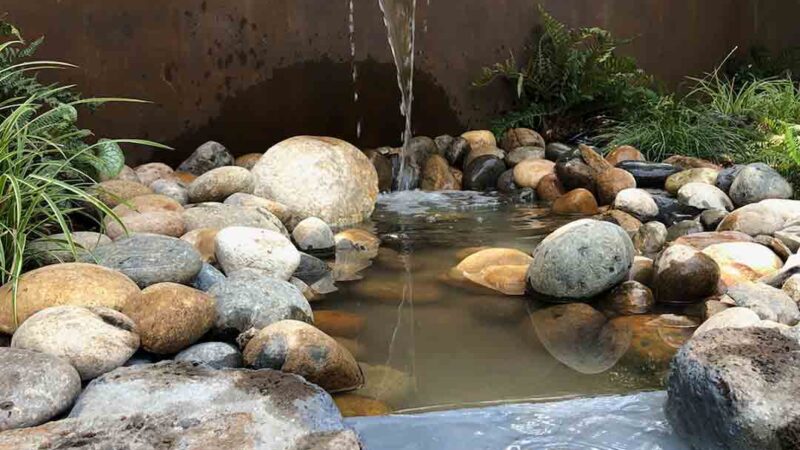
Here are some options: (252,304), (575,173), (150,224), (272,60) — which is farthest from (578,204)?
(252,304)

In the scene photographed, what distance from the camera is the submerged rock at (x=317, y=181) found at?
5.82 metres

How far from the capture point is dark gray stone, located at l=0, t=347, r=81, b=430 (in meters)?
2.45

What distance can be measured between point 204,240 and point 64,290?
134 centimetres

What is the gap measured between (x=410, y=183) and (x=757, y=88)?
403 centimetres

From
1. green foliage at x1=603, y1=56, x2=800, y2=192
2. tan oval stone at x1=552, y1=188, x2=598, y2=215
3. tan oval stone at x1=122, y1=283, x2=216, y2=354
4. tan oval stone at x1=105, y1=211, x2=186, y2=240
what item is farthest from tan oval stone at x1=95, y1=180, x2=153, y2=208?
green foliage at x1=603, y1=56, x2=800, y2=192

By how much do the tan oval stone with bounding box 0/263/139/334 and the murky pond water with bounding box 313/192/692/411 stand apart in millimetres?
1002

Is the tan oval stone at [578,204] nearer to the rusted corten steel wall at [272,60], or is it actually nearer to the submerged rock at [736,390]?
the rusted corten steel wall at [272,60]

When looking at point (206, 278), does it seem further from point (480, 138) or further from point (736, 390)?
point (480, 138)

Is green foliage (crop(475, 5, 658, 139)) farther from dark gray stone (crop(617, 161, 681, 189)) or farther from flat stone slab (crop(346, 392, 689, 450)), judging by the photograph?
flat stone slab (crop(346, 392, 689, 450))

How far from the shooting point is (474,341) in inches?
142

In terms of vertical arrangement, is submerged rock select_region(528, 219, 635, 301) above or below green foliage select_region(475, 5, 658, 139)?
below

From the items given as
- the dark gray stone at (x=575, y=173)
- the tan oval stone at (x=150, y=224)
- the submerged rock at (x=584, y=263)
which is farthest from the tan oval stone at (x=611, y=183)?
the tan oval stone at (x=150, y=224)

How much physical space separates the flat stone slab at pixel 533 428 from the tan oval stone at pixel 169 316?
2.60ft

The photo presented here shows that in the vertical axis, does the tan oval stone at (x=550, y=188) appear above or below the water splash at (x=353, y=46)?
below
